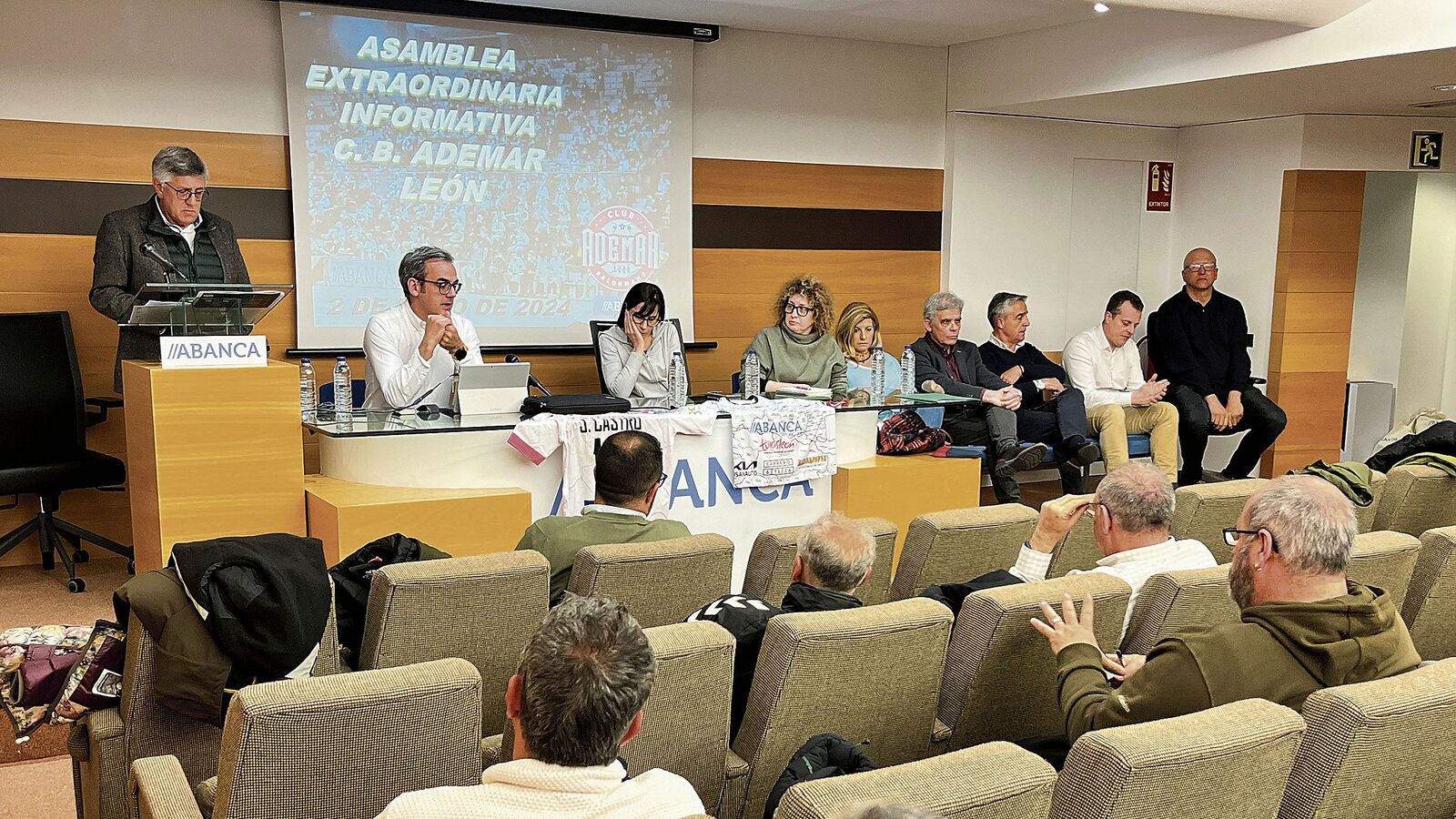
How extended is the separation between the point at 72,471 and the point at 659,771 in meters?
4.37

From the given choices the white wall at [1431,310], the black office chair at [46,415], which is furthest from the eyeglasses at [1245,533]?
the white wall at [1431,310]

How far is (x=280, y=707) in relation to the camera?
5.95 feet

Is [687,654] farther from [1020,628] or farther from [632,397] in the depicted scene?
[632,397]

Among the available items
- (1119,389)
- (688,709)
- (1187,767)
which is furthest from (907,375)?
(1187,767)

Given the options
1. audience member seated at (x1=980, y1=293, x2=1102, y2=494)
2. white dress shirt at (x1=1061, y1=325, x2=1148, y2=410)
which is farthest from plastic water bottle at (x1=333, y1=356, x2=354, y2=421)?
white dress shirt at (x1=1061, y1=325, x2=1148, y2=410)

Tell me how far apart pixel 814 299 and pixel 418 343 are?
2.20 m

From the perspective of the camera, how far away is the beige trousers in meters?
6.51

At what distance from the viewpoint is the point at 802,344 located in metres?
6.30

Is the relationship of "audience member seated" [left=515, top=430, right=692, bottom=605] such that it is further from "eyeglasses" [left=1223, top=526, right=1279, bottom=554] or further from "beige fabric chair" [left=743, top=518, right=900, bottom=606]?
"eyeglasses" [left=1223, top=526, right=1279, bottom=554]

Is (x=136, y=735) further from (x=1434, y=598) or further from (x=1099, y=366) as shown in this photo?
(x=1099, y=366)

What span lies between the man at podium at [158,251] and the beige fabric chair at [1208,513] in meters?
3.85

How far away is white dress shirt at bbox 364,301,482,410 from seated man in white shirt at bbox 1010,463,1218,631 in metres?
2.73

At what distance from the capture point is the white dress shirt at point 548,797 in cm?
156

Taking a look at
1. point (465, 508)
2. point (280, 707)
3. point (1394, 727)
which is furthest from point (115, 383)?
point (1394, 727)
